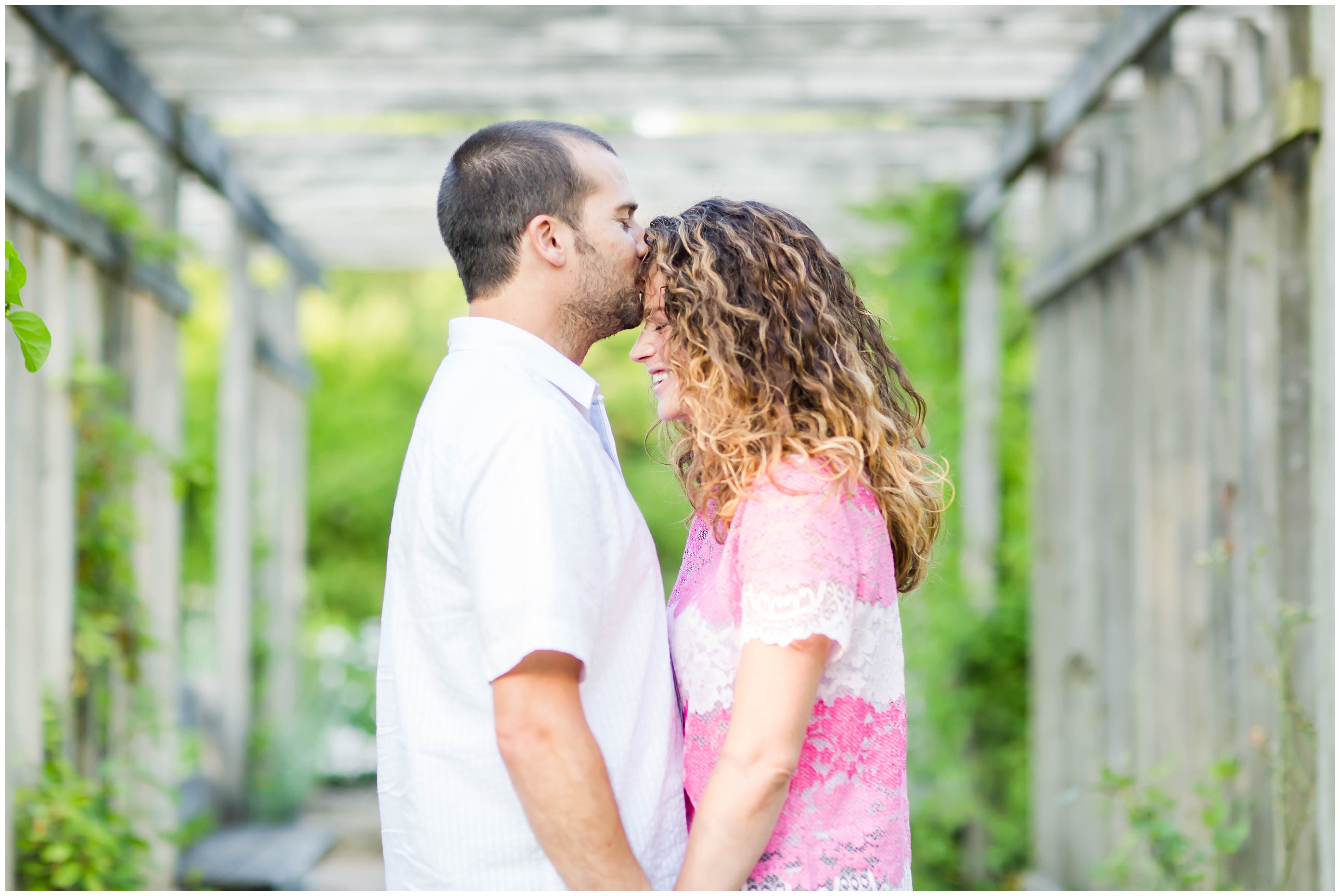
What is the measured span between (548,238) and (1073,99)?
283 cm

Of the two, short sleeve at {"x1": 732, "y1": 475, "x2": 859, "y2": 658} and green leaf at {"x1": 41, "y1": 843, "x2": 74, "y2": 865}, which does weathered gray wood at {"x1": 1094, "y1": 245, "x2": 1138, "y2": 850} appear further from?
green leaf at {"x1": 41, "y1": 843, "x2": 74, "y2": 865}

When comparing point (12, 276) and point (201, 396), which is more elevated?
point (201, 396)

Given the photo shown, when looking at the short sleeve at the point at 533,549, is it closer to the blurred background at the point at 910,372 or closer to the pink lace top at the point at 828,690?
the pink lace top at the point at 828,690

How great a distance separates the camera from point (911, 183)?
5.56 metres

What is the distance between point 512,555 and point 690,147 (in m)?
3.86

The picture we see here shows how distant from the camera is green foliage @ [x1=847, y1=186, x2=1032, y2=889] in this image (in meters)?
4.85

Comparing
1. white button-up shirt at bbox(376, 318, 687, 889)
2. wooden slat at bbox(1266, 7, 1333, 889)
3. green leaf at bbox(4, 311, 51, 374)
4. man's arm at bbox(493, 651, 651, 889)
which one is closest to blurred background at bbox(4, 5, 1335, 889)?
wooden slat at bbox(1266, 7, 1333, 889)

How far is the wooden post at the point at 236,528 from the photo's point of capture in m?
5.18

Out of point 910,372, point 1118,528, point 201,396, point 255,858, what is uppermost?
point 201,396

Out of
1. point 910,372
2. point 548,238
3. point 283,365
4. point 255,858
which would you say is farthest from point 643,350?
point 283,365

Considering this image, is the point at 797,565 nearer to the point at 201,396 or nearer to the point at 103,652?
the point at 103,652

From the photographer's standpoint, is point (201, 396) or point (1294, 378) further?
point (201, 396)

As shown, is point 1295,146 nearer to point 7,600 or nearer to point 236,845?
point 7,600

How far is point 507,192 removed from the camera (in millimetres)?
1670
